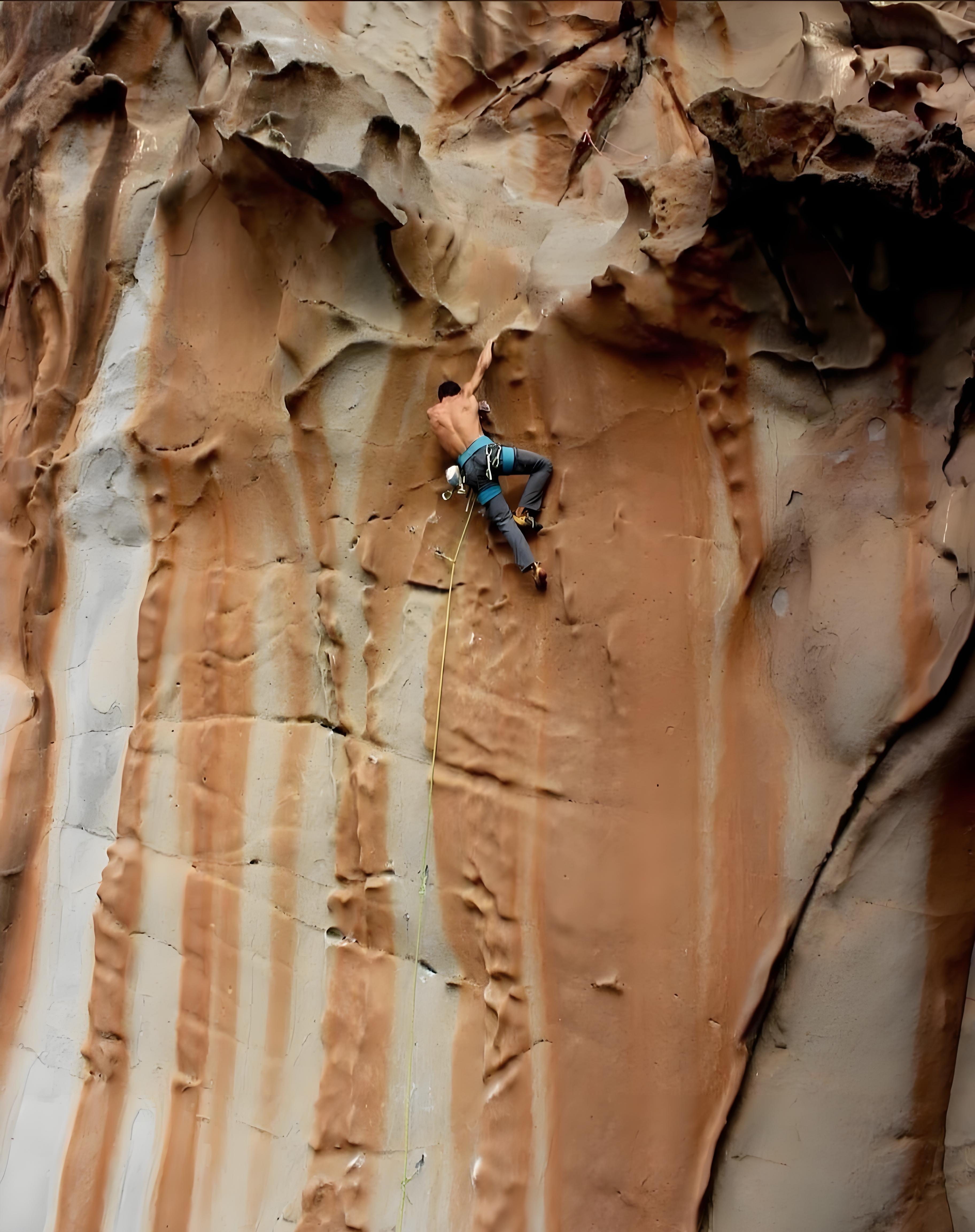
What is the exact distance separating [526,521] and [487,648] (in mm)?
523

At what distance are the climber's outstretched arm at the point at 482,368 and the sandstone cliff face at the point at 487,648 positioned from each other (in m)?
0.10

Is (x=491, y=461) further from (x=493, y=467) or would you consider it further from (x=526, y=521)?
(x=526, y=521)

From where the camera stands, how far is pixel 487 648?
4.17 metres

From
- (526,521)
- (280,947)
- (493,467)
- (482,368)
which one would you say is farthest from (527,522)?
(280,947)

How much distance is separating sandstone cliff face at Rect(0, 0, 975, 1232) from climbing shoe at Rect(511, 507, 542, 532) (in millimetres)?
46

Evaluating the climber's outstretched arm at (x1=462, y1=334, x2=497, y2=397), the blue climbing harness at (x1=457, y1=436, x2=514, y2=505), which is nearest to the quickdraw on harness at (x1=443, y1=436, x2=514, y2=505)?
the blue climbing harness at (x1=457, y1=436, x2=514, y2=505)

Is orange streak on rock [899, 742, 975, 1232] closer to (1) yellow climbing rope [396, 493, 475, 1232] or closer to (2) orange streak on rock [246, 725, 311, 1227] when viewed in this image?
(1) yellow climbing rope [396, 493, 475, 1232]

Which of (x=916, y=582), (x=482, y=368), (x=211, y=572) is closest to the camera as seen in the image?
(x=916, y=582)

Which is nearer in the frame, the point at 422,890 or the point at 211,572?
the point at 422,890

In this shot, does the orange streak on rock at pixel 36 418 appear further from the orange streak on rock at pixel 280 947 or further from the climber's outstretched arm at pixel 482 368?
the climber's outstretched arm at pixel 482 368

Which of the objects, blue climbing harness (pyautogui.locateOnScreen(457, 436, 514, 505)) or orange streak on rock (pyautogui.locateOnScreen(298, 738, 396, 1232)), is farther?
blue climbing harness (pyautogui.locateOnScreen(457, 436, 514, 505))

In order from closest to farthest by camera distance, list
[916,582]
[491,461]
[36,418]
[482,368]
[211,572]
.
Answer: [916,582] → [491,461] → [482,368] → [211,572] → [36,418]

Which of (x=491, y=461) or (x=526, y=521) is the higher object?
(x=491, y=461)

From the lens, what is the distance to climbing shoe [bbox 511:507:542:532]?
405cm
